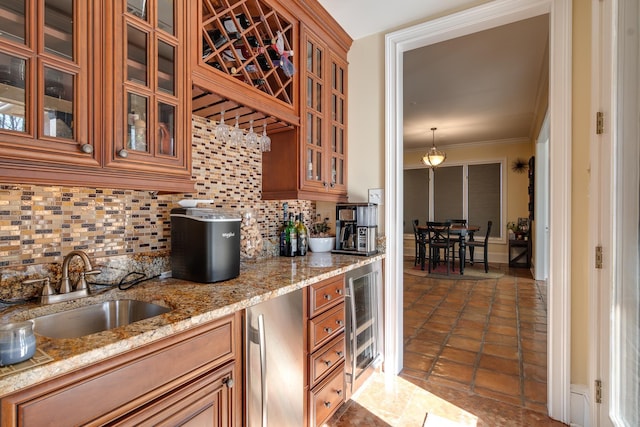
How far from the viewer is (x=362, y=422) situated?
1803 millimetres

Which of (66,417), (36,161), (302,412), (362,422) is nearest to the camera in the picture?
(66,417)

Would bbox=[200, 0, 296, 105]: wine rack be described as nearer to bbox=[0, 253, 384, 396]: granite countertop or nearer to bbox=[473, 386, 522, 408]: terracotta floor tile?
bbox=[0, 253, 384, 396]: granite countertop

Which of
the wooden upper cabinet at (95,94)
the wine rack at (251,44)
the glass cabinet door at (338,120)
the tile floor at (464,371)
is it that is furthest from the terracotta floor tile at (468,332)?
the wooden upper cabinet at (95,94)

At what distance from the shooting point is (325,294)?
66.2 inches

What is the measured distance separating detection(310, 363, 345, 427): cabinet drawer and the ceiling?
2360 millimetres

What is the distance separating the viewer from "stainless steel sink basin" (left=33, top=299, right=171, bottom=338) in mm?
1036

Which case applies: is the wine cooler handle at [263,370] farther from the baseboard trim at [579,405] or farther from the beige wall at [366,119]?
the baseboard trim at [579,405]

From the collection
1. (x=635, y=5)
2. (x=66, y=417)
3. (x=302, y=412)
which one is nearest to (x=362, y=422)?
(x=302, y=412)

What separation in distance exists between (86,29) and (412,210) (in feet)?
25.3

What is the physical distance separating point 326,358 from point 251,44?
1.74 metres

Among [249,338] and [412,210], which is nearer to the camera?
[249,338]

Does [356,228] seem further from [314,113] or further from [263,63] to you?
[263,63]

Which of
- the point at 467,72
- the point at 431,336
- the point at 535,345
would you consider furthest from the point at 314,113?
the point at 535,345

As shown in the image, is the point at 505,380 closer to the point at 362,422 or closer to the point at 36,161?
the point at 362,422
